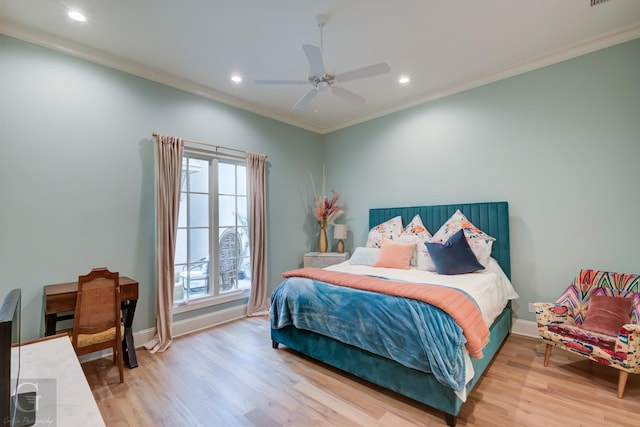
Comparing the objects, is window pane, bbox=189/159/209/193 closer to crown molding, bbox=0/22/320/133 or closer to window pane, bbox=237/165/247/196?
Answer: window pane, bbox=237/165/247/196

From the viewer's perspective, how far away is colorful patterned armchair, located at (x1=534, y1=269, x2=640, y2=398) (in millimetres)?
2066

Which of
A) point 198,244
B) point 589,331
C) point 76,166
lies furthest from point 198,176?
point 589,331

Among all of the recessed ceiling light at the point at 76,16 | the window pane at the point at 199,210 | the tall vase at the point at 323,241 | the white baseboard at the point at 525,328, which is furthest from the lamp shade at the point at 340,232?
the recessed ceiling light at the point at 76,16

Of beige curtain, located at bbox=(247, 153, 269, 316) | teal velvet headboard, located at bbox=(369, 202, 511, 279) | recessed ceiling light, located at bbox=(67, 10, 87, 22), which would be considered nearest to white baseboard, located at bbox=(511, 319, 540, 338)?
teal velvet headboard, located at bbox=(369, 202, 511, 279)

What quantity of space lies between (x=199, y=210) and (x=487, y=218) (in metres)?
3.64

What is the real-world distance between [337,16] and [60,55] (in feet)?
8.86

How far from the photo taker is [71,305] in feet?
7.98

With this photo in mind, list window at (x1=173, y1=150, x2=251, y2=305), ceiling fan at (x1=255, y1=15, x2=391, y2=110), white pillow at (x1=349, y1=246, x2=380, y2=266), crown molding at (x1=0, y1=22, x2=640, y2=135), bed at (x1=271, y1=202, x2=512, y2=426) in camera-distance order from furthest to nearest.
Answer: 1. white pillow at (x1=349, y1=246, x2=380, y2=266)
2. window at (x1=173, y1=150, x2=251, y2=305)
3. crown molding at (x1=0, y1=22, x2=640, y2=135)
4. ceiling fan at (x1=255, y1=15, x2=391, y2=110)
5. bed at (x1=271, y1=202, x2=512, y2=426)

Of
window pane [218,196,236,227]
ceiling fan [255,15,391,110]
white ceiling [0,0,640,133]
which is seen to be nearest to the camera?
ceiling fan [255,15,391,110]

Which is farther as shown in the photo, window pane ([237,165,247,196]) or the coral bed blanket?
window pane ([237,165,247,196])

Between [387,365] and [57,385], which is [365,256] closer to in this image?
[387,365]

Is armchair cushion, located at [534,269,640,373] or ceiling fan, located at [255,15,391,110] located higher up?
ceiling fan, located at [255,15,391,110]

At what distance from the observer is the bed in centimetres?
194

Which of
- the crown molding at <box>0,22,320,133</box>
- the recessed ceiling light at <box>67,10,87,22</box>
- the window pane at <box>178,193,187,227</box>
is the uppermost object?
the recessed ceiling light at <box>67,10,87,22</box>
